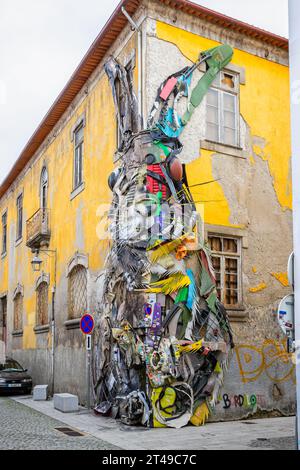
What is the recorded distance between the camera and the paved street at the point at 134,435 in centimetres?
1061

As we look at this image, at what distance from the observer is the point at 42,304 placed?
859 inches

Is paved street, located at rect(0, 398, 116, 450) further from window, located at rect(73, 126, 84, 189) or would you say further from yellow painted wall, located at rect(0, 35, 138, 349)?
window, located at rect(73, 126, 84, 189)

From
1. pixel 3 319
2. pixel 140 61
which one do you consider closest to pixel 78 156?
pixel 140 61

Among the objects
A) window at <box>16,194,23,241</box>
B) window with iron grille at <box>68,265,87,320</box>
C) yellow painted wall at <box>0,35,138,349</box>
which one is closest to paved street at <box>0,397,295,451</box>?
window with iron grille at <box>68,265,87,320</box>

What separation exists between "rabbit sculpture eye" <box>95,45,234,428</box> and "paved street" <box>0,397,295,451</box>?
1.69 feet

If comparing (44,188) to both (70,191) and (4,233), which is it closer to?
(70,191)

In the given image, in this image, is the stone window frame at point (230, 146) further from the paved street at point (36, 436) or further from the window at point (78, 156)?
the paved street at point (36, 436)

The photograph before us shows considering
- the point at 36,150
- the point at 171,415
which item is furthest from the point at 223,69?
the point at 36,150

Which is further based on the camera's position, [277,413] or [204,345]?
[277,413]

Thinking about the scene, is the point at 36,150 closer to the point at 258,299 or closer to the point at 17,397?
the point at 17,397

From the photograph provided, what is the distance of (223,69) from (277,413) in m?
8.16

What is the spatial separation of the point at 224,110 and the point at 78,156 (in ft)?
17.6

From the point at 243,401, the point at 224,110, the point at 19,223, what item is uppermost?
the point at 224,110

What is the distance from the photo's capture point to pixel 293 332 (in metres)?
8.61
